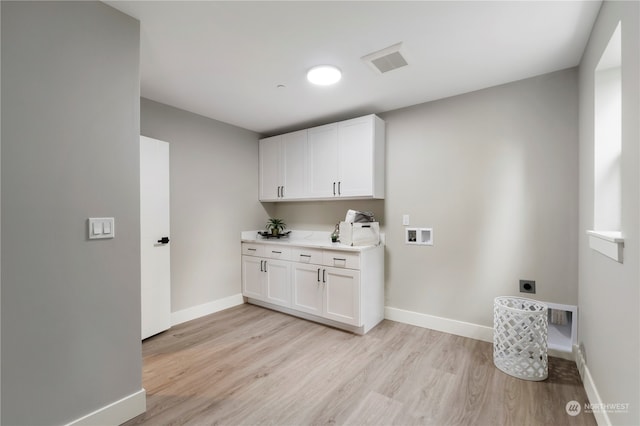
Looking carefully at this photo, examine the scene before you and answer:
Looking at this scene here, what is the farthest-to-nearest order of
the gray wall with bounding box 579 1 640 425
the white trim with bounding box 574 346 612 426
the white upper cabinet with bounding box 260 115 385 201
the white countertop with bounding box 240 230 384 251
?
the white countertop with bounding box 240 230 384 251, the white upper cabinet with bounding box 260 115 385 201, the white trim with bounding box 574 346 612 426, the gray wall with bounding box 579 1 640 425

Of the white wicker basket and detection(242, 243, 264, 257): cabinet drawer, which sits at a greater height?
detection(242, 243, 264, 257): cabinet drawer

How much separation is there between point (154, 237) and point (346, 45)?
8.15 feet

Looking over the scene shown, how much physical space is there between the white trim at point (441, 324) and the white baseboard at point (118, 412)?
2423 mm

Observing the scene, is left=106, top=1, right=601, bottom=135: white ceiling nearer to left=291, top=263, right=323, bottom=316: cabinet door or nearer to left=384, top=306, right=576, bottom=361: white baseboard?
left=291, top=263, right=323, bottom=316: cabinet door

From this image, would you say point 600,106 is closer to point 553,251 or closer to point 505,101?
point 505,101

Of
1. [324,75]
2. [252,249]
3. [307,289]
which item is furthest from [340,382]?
[324,75]

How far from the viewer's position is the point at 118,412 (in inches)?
64.1

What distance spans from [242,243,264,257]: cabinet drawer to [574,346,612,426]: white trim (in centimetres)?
313

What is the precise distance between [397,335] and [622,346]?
1772 mm

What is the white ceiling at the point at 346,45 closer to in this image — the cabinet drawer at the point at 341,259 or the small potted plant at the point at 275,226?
the cabinet drawer at the point at 341,259

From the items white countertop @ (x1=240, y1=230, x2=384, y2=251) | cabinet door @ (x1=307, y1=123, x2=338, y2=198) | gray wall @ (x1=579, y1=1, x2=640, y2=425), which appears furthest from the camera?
white countertop @ (x1=240, y1=230, x2=384, y2=251)

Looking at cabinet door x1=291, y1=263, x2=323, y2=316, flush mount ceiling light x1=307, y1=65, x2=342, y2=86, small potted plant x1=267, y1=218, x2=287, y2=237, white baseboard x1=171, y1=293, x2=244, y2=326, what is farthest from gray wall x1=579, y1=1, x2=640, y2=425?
white baseboard x1=171, y1=293, x2=244, y2=326

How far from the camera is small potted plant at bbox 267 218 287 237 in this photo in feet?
13.2

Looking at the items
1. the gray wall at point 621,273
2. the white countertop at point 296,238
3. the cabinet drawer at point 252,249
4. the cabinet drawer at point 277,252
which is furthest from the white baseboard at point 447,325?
the cabinet drawer at point 252,249
